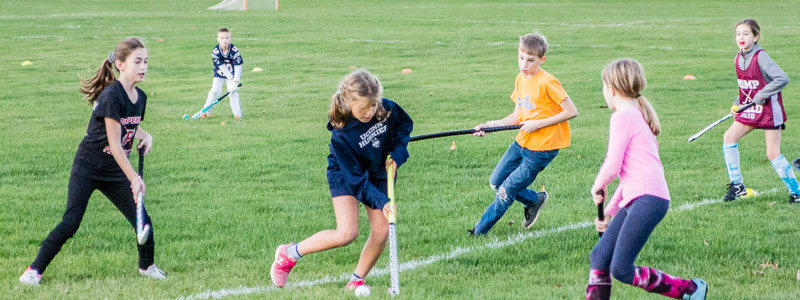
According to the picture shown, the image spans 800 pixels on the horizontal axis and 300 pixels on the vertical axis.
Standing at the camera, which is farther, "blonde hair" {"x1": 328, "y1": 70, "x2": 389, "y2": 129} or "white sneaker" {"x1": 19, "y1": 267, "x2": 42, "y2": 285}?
"white sneaker" {"x1": 19, "y1": 267, "x2": 42, "y2": 285}

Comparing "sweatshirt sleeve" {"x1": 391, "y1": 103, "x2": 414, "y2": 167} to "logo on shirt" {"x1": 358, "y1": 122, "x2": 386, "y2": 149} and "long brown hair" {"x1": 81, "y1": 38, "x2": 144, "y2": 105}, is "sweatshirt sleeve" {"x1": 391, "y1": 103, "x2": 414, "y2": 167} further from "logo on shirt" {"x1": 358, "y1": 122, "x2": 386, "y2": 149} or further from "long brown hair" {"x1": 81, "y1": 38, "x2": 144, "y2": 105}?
"long brown hair" {"x1": 81, "y1": 38, "x2": 144, "y2": 105}

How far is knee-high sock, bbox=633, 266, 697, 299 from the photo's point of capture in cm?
439

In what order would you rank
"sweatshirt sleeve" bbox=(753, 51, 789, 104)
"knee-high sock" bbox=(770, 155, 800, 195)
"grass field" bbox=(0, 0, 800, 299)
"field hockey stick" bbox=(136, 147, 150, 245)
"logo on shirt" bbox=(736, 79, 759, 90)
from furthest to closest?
"logo on shirt" bbox=(736, 79, 759, 90)
"knee-high sock" bbox=(770, 155, 800, 195)
"sweatshirt sleeve" bbox=(753, 51, 789, 104)
"grass field" bbox=(0, 0, 800, 299)
"field hockey stick" bbox=(136, 147, 150, 245)

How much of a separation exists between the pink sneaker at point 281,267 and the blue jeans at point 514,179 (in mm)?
1880

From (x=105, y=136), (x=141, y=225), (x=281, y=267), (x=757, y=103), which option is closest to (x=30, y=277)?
(x=141, y=225)

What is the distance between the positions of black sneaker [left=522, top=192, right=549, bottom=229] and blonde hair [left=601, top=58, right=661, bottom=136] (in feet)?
7.68

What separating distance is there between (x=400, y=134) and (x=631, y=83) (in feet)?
4.84

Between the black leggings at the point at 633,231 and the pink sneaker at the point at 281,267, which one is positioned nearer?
the black leggings at the point at 633,231

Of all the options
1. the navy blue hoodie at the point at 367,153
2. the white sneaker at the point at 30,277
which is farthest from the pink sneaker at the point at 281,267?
the white sneaker at the point at 30,277

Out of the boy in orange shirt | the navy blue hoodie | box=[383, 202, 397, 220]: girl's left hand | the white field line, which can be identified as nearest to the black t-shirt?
the white field line

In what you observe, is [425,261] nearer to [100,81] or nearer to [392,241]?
[392,241]

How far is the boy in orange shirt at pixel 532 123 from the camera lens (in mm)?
6160

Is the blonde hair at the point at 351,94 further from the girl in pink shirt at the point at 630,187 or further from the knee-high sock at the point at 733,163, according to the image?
the knee-high sock at the point at 733,163

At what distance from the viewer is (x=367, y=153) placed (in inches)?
194
